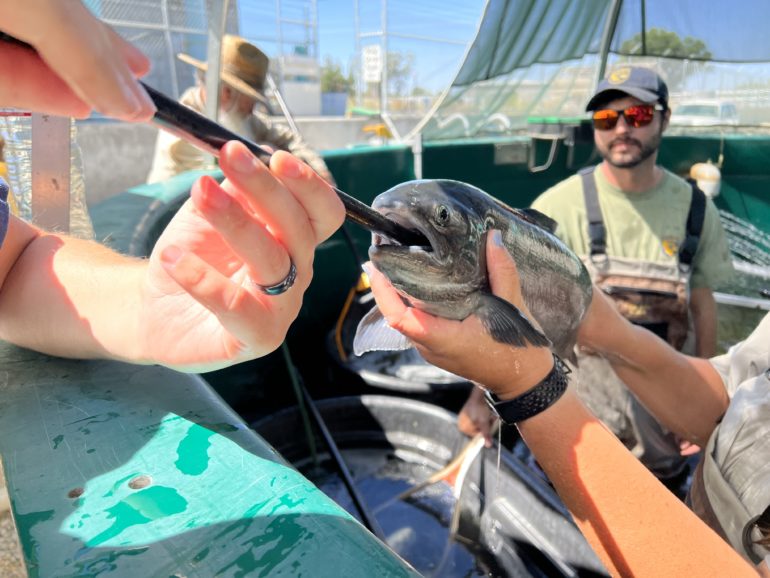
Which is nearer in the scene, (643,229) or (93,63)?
(93,63)

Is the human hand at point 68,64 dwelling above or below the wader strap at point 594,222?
above

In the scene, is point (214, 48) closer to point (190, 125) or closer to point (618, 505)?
point (190, 125)

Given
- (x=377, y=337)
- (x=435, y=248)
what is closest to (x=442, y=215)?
(x=435, y=248)

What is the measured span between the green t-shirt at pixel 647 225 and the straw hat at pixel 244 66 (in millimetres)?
3035

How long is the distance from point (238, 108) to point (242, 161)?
15.8 feet

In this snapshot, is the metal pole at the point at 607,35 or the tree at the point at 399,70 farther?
the tree at the point at 399,70

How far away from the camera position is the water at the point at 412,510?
2639 mm

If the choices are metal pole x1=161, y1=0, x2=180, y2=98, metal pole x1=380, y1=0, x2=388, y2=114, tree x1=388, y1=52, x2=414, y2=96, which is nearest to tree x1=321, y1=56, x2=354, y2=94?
tree x1=388, y1=52, x2=414, y2=96

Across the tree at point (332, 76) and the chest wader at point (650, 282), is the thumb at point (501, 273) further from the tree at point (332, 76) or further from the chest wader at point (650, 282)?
the tree at point (332, 76)

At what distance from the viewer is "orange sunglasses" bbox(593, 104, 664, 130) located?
12.3ft

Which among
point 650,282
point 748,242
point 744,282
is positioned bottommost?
point 744,282

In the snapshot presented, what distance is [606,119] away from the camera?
3.82 meters

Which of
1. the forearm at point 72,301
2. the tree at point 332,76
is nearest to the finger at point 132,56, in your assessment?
the forearm at point 72,301

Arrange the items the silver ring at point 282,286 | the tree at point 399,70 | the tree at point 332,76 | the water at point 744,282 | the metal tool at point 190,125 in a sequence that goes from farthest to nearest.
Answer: the tree at point 332,76 < the tree at point 399,70 < the water at point 744,282 < the silver ring at point 282,286 < the metal tool at point 190,125
